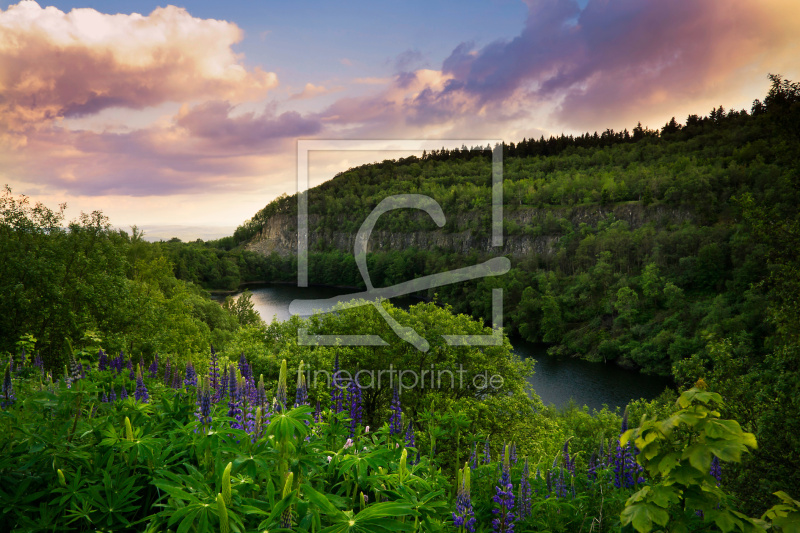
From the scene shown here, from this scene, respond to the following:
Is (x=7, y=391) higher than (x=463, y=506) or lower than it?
higher

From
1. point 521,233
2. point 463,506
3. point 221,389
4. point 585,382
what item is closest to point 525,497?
point 463,506

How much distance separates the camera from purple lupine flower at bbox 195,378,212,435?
8.91 feet

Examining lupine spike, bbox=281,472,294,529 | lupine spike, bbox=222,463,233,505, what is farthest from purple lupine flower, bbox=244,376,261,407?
lupine spike, bbox=222,463,233,505

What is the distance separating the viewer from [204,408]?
2791 mm

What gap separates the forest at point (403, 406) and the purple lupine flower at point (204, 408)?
1.0 inches

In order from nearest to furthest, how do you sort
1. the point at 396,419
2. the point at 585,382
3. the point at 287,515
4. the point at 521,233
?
the point at 287,515
the point at 396,419
the point at 585,382
the point at 521,233

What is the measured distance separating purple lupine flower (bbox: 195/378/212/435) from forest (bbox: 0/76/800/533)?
2cm

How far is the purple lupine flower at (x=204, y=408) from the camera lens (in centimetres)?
272

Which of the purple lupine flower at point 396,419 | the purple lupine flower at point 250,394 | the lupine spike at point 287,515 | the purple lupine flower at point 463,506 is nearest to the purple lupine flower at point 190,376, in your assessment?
the purple lupine flower at point 250,394

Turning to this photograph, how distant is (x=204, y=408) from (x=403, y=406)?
17496 millimetres

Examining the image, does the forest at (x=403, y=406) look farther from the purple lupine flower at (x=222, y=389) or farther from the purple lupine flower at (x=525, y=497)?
the purple lupine flower at (x=222, y=389)

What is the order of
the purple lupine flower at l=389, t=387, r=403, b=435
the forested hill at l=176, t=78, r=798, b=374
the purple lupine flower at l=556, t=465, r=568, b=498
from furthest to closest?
the forested hill at l=176, t=78, r=798, b=374, the purple lupine flower at l=389, t=387, r=403, b=435, the purple lupine flower at l=556, t=465, r=568, b=498

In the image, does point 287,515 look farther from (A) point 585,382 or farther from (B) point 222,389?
(A) point 585,382

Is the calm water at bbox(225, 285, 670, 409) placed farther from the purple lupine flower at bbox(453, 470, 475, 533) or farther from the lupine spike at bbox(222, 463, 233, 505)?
the lupine spike at bbox(222, 463, 233, 505)
